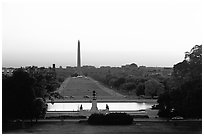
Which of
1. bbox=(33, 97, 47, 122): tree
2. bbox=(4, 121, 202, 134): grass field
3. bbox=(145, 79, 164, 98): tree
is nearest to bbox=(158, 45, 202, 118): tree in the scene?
bbox=(4, 121, 202, 134): grass field

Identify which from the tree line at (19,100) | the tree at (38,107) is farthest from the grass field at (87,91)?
the tree line at (19,100)

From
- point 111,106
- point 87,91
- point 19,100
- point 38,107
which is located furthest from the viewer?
point 87,91

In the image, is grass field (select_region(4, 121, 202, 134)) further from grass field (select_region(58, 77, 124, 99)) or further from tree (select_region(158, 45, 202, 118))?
grass field (select_region(58, 77, 124, 99))

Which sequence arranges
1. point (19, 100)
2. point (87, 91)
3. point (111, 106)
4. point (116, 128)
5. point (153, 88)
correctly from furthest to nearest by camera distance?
point (87, 91), point (153, 88), point (111, 106), point (19, 100), point (116, 128)

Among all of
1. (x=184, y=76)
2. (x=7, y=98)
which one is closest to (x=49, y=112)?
(x=7, y=98)

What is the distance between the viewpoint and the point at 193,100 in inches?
580

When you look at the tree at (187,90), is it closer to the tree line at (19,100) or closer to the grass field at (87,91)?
the tree line at (19,100)

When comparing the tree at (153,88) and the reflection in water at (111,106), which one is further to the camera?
the tree at (153,88)

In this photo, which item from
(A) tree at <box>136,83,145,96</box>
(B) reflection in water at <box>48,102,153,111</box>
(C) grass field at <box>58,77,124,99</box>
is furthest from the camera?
(C) grass field at <box>58,77,124,99</box>

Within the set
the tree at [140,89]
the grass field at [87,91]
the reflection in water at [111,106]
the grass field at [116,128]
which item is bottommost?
the grass field at [116,128]

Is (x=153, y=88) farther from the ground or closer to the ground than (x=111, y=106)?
farther from the ground

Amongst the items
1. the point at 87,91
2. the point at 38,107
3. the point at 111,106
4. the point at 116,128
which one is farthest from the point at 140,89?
the point at 116,128

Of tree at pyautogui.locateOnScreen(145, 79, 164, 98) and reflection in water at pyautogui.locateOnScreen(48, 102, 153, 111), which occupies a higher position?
tree at pyautogui.locateOnScreen(145, 79, 164, 98)

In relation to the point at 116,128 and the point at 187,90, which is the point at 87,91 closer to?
the point at 187,90
